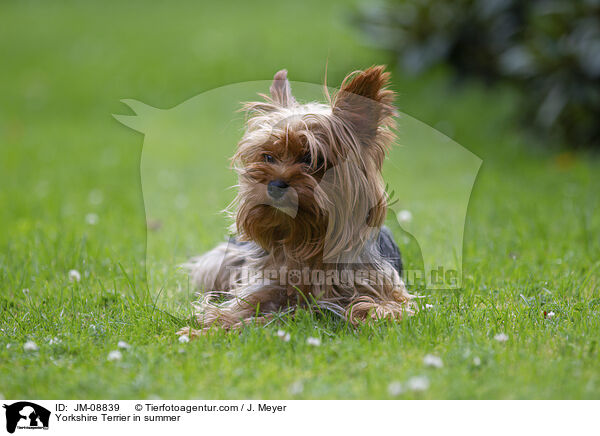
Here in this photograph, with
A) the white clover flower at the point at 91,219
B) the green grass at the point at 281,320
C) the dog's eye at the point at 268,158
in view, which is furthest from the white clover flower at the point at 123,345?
the white clover flower at the point at 91,219

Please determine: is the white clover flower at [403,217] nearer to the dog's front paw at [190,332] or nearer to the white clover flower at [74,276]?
the dog's front paw at [190,332]

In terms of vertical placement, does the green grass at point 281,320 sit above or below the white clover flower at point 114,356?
above

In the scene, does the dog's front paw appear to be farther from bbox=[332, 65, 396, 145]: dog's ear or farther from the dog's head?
bbox=[332, 65, 396, 145]: dog's ear

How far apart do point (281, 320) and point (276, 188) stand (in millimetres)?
924

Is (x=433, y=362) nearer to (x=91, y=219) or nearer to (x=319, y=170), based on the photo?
(x=319, y=170)

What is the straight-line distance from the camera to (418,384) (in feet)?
10.7

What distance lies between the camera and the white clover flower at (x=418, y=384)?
326 cm

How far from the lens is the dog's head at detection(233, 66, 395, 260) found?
3.85 m

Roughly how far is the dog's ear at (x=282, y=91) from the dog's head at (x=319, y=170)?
0.31 feet

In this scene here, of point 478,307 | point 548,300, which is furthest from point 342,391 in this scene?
point 548,300

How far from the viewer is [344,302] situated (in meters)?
4.41

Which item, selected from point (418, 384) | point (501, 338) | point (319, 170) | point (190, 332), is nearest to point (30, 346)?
point (190, 332)
